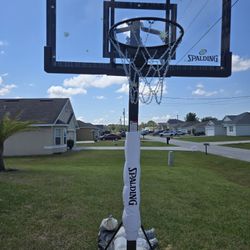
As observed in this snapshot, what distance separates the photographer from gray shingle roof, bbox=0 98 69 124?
31.2 meters

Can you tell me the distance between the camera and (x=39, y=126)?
3027cm

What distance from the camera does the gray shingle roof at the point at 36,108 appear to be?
31219 millimetres

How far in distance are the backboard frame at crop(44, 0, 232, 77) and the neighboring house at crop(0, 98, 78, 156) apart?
74.8 feet

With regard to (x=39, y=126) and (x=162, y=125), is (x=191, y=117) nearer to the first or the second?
(x=162, y=125)

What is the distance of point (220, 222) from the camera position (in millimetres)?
6777

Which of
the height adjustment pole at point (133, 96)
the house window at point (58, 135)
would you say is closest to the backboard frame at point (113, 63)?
the height adjustment pole at point (133, 96)

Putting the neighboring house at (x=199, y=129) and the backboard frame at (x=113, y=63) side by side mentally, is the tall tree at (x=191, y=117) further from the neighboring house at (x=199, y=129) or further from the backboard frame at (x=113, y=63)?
the backboard frame at (x=113, y=63)

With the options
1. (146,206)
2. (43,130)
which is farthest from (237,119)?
(146,206)

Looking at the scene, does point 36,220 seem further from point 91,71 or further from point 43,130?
point 43,130

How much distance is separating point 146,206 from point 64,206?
5.84 ft

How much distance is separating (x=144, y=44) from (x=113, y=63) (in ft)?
3.66

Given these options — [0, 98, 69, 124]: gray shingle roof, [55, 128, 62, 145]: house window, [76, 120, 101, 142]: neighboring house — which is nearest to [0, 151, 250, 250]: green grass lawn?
[55, 128, 62, 145]: house window

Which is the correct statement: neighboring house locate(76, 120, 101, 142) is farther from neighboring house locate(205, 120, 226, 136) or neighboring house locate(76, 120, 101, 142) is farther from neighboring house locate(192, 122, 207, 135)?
neighboring house locate(192, 122, 207, 135)

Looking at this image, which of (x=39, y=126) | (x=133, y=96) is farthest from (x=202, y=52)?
(x=39, y=126)
